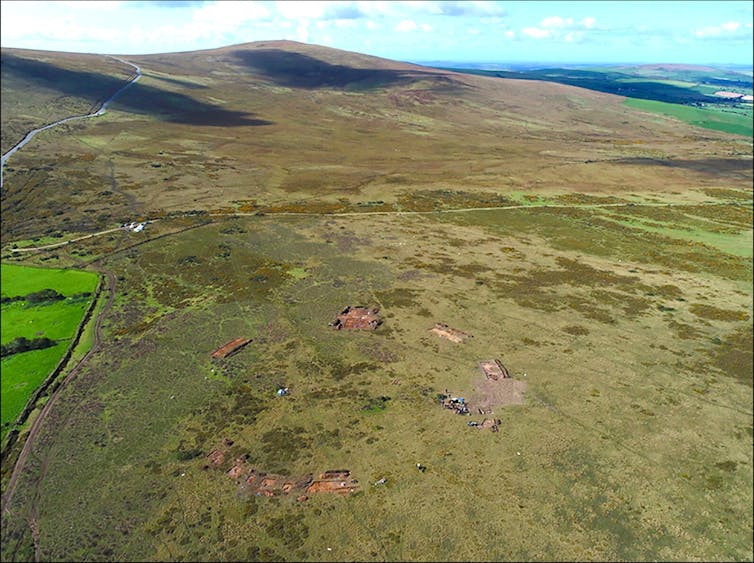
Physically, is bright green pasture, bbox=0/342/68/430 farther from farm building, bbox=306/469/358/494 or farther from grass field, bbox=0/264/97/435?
farm building, bbox=306/469/358/494

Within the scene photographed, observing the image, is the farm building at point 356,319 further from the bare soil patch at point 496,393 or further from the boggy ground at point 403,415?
the bare soil patch at point 496,393

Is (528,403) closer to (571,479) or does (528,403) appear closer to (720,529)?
(571,479)

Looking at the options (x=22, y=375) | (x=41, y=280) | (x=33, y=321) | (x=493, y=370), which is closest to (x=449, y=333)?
(x=493, y=370)

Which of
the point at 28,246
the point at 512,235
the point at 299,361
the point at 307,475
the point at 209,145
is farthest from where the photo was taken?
the point at 209,145

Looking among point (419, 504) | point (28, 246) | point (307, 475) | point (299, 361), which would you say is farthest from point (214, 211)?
point (419, 504)

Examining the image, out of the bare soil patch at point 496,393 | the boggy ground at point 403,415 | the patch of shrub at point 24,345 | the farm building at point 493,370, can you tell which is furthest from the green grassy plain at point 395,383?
the patch of shrub at point 24,345

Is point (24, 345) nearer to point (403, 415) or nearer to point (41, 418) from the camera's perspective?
point (41, 418)
